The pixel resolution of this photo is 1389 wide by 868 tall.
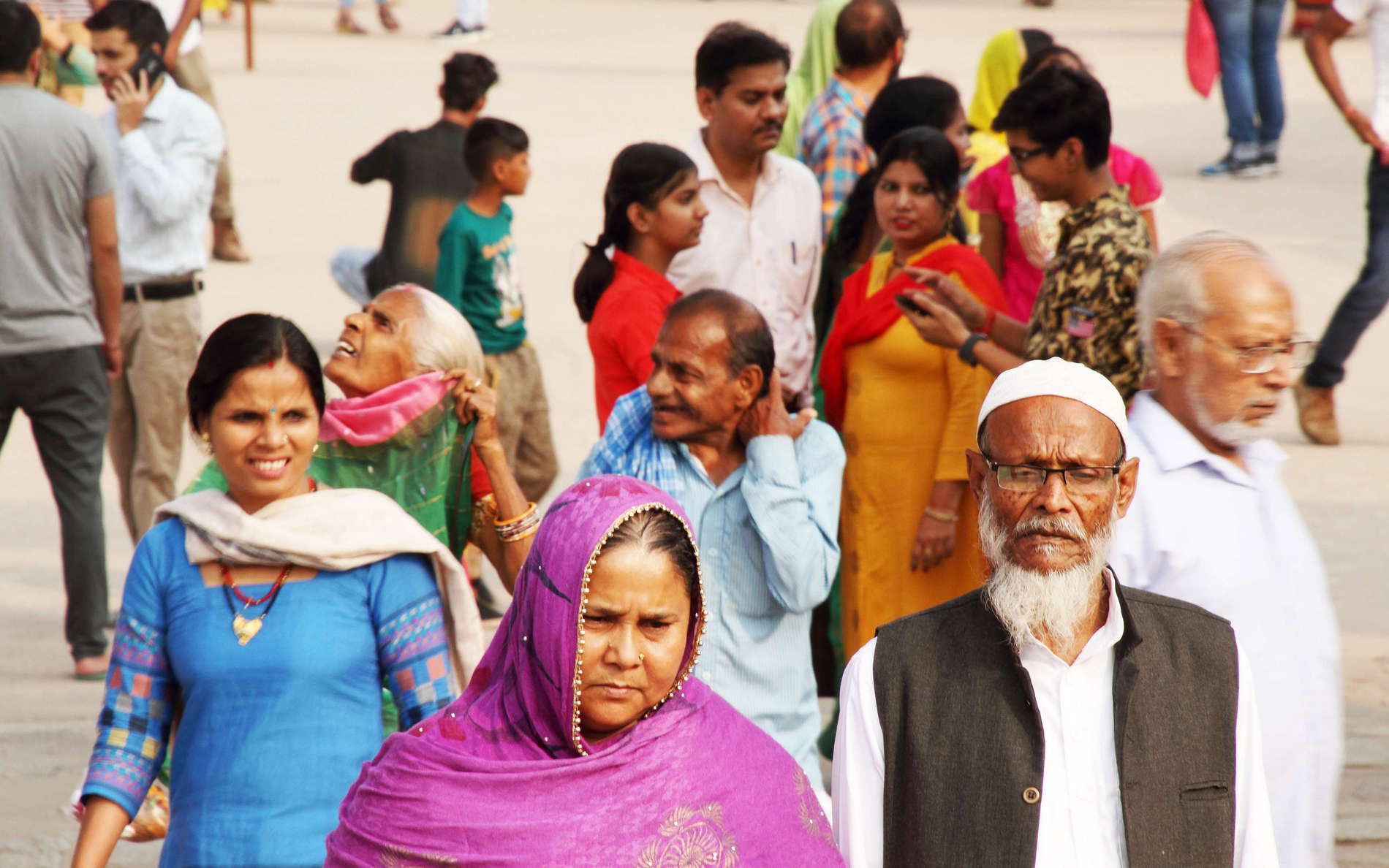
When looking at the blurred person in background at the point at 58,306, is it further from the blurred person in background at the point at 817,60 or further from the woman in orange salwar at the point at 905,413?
the blurred person in background at the point at 817,60

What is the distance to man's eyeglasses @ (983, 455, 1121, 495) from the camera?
101 inches

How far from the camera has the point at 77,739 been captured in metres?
5.51

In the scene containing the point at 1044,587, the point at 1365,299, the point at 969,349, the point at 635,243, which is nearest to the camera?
the point at 1044,587

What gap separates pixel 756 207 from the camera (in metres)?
5.64

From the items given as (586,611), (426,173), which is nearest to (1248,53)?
(426,173)

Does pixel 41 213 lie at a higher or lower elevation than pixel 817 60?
lower

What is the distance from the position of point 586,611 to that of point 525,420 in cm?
434

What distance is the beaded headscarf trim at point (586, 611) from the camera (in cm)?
242

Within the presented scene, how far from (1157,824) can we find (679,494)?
1588 millimetres

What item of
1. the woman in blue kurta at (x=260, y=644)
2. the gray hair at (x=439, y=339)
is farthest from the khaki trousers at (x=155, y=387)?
the woman in blue kurta at (x=260, y=644)

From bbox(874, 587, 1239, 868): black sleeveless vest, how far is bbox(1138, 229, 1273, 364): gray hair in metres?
0.75

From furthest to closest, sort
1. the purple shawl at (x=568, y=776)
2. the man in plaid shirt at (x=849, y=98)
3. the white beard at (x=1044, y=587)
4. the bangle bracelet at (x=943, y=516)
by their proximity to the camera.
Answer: the man in plaid shirt at (x=849, y=98)
the bangle bracelet at (x=943, y=516)
the white beard at (x=1044, y=587)
the purple shawl at (x=568, y=776)

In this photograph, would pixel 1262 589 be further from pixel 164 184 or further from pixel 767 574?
pixel 164 184

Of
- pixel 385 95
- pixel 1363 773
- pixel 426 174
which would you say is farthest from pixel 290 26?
pixel 1363 773
